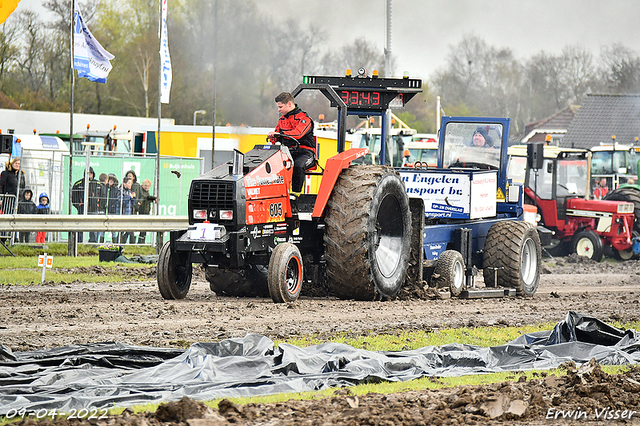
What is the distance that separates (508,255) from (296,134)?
13.7 ft

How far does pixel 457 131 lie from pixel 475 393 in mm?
9255

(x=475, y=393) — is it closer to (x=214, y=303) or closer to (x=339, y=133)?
(x=214, y=303)

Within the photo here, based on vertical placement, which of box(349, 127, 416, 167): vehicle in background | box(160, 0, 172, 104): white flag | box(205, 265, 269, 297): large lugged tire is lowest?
box(205, 265, 269, 297): large lugged tire

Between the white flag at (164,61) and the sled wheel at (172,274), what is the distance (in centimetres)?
718

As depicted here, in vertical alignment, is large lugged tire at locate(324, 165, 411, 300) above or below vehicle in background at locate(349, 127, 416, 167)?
below

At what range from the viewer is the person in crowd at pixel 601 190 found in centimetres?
2431

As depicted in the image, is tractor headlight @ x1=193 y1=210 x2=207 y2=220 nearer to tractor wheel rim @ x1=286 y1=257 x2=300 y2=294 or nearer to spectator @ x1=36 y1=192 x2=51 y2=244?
tractor wheel rim @ x1=286 y1=257 x2=300 y2=294

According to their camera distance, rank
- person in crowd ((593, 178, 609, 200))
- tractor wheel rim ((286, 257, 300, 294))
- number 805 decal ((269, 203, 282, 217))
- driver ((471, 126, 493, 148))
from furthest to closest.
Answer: person in crowd ((593, 178, 609, 200)) < driver ((471, 126, 493, 148)) < number 805 decal ((269, 203, 282, 217)) < tractor wheel rim ((286, 257, 300, 294))

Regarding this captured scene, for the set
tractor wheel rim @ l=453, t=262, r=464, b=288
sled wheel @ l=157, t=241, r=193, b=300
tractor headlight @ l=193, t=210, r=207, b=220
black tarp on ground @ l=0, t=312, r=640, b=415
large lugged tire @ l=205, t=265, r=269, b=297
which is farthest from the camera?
tractor wheel rim @ l=453, t=262, r=464, b=288

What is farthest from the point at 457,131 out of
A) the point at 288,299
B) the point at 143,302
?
the point at 143,302

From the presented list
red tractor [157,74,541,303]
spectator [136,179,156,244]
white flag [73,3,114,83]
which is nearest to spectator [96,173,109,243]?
spectator [136,179,156,244]

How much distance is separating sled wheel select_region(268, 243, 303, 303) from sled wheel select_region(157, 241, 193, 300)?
3.46ft

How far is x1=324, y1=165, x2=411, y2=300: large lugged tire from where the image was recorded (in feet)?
32.6

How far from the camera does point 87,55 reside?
1812cm
